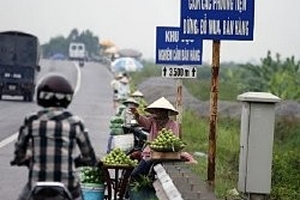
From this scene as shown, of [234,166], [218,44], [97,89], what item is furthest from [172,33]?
[97,89]

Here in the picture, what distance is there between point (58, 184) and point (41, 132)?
414 mm

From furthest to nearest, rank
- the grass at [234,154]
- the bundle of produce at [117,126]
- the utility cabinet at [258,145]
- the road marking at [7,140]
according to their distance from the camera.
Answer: the road marking at [7,140], the bundle of produce at [117,126], the grass at [234,154], the utility cabinet at [258,145]

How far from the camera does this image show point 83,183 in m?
11.5

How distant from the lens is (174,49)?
16.7 m

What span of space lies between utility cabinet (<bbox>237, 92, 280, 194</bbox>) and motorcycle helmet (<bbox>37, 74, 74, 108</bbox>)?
497 centimetres

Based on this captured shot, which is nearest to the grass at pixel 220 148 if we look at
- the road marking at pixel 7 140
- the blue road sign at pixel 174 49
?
the blue road sign at pixel 174 49

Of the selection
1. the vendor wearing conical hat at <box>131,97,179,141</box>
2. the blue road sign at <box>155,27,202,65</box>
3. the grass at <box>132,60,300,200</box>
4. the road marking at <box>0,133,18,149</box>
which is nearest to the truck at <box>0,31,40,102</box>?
the grass at <box>132,60,300,200</box>

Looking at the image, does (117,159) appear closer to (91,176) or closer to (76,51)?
(91,176)

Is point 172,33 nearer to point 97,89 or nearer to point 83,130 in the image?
point 83,130

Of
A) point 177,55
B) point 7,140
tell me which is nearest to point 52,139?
point 177,55

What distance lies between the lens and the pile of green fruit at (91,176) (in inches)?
451

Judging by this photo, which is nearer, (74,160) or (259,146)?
(74,160)

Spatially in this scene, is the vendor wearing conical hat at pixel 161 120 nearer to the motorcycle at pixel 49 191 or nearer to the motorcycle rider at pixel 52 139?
the motorcycle rider at pixel 52 139

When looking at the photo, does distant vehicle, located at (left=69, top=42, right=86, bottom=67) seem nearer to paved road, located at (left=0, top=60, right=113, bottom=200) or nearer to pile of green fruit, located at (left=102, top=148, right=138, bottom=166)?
paved road, located at (left=0, top=60, right=113, bottom=200)
